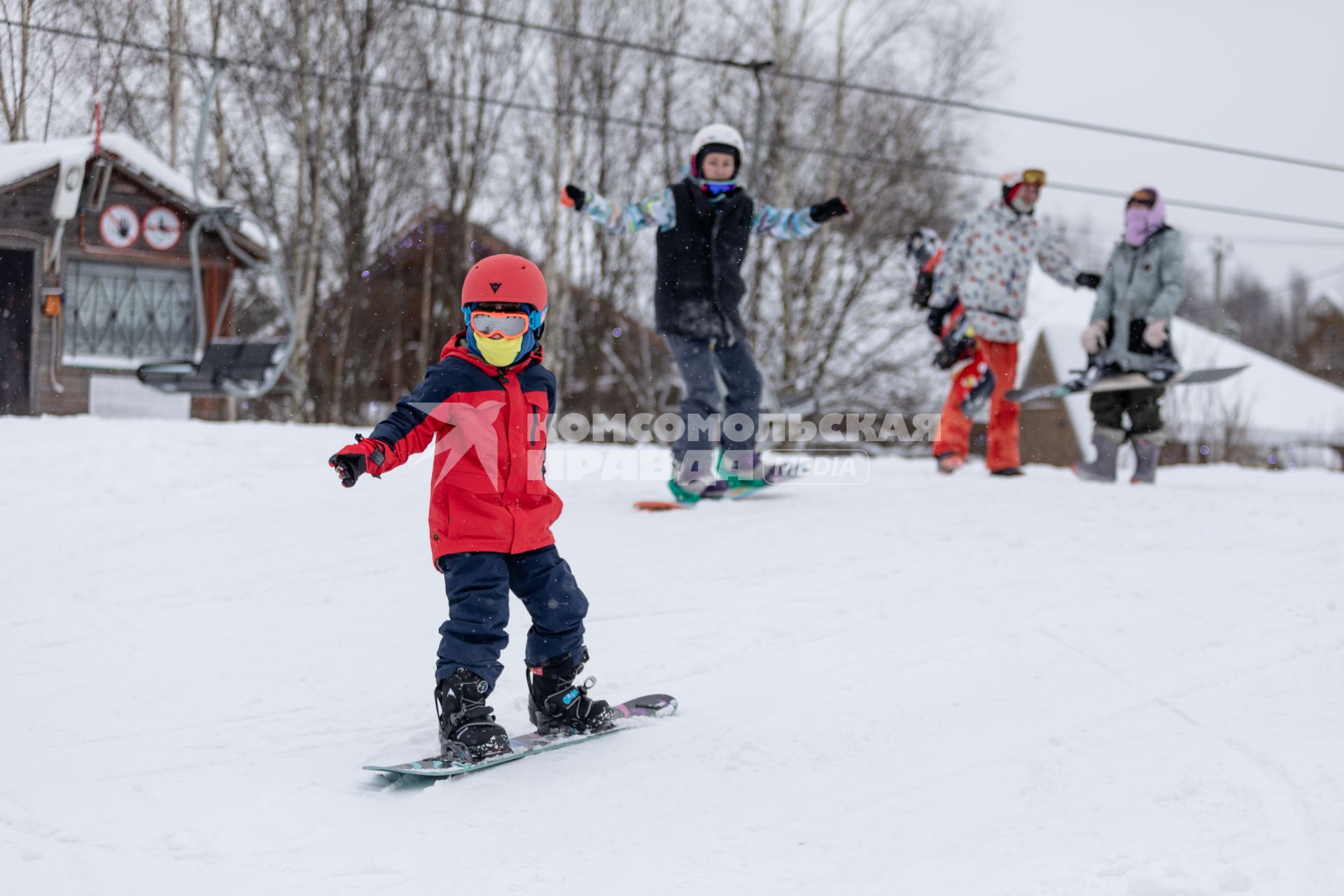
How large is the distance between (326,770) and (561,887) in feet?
2.99

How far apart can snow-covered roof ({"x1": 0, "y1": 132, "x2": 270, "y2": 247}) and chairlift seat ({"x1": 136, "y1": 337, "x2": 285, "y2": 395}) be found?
101 centimetres

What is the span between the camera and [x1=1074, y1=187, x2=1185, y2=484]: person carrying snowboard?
23.3ft

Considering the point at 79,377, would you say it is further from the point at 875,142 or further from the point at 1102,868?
the point at 875,142

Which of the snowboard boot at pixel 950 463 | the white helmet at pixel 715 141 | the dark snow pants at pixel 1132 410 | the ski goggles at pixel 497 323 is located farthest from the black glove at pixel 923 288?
the ski goggles at pixel 497 323

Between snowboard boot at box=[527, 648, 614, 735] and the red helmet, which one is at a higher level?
the red helmet

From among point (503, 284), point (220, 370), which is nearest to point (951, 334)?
point (503, 284)

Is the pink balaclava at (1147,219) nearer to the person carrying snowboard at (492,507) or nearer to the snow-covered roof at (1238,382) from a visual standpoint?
the person carrying snowboard at (492,507)

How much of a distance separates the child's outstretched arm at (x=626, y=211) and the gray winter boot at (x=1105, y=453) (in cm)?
341

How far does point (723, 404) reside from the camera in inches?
246

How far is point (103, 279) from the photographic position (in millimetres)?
10977

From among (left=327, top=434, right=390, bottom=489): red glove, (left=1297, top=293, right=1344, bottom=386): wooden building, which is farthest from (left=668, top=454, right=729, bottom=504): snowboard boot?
(left=1297, top=293, right=1344, bottom=386): wooden building

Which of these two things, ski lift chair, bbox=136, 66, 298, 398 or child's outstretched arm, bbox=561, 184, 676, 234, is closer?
child's outstretched arm, bbox=561, 184, 676, 234

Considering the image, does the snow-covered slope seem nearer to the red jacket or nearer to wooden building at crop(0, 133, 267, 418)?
the red jacket

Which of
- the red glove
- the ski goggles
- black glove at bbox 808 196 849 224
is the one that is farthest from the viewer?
black glove at bbox 808 196 849 224
